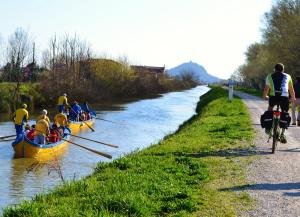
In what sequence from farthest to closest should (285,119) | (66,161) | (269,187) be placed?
(66,161), (285,119), (269,187)

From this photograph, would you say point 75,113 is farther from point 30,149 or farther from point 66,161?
point 66,161

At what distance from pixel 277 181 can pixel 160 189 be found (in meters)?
2.54

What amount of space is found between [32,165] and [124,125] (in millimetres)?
16056

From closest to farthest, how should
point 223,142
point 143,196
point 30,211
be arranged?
point 30,211 < point 143,196 < point 223,142

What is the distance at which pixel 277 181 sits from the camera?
966 centimetres

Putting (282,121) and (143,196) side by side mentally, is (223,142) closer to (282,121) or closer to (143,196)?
(282,121)

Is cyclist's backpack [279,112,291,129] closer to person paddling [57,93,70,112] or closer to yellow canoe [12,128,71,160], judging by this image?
yellow canoe [12,128,71,160]

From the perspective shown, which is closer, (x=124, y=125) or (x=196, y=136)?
(x=196, y=136)

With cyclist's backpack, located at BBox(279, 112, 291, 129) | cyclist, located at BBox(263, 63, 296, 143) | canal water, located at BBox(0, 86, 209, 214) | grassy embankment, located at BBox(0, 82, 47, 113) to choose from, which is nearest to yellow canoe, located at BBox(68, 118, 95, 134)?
canal water, located at BBox(0, 86, 209, 214)

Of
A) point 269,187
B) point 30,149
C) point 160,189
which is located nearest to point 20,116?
point 30,149

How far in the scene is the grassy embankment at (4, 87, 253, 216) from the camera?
295 inches

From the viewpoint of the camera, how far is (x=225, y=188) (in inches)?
354

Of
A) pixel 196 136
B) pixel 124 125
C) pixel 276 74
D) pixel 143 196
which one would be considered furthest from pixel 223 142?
pixel 124 125

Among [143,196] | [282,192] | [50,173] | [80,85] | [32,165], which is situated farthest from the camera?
[80,85]
